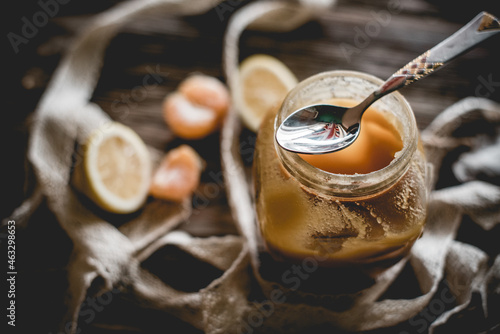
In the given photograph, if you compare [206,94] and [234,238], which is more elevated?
[206,94]

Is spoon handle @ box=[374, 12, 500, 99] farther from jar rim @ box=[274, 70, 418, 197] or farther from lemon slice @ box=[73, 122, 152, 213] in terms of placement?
lemon slice @ box=[73, 122, 152, 213]

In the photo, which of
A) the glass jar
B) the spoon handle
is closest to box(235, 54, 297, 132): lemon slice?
the glass jar

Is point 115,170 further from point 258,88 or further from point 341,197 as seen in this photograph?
point 341,197

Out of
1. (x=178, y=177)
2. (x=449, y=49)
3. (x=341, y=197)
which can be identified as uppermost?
(x=449, y=49)

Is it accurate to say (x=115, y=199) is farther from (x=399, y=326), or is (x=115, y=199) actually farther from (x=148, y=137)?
(x=399, y=326)

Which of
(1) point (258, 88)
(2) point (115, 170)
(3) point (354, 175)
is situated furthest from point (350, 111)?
(2) point (115, 170)

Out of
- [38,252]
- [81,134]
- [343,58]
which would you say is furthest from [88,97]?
[343,58]

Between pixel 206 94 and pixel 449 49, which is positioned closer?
pixel 449 49
